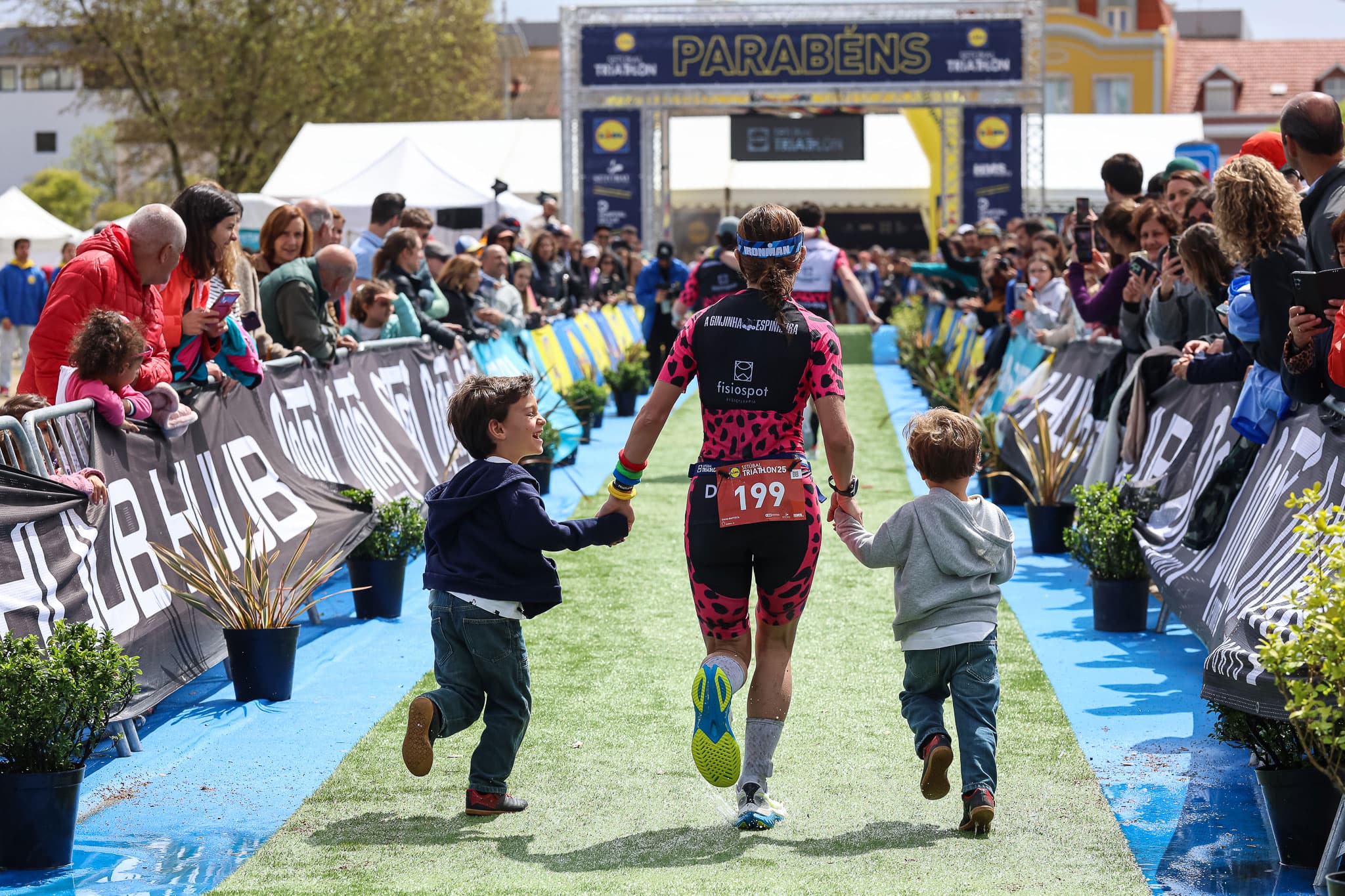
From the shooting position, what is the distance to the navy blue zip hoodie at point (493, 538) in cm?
515

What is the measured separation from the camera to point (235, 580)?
6797 mm

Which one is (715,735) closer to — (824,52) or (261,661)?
(261,661)

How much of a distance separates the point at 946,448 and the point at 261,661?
131 inches

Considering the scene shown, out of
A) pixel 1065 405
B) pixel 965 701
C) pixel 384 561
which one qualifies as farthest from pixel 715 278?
pixel 965 701

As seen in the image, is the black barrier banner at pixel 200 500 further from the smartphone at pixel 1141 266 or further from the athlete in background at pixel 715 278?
the smartphone at pixel 1141 266

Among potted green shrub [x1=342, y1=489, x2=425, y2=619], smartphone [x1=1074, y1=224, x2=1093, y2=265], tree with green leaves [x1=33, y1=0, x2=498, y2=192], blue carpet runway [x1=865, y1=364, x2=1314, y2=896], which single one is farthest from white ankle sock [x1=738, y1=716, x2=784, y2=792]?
tree with green leaves [x1=33, y1=0, x2=498, y2=192]

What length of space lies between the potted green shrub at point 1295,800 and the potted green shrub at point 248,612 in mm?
3824

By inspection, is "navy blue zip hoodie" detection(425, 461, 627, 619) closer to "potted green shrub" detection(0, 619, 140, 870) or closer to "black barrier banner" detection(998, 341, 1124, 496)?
"potted green shrub" detection(0, 619, 140, 870)

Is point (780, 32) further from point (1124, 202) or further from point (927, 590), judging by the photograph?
point (927, 590)

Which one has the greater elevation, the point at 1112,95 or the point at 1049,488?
the point at 1112,95

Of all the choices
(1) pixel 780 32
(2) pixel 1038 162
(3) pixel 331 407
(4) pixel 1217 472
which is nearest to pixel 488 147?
(1) pixel 780 32

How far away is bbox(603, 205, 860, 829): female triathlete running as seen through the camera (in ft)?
16.5

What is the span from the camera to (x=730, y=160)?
38625 mm

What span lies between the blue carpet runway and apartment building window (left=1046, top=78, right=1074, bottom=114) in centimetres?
6325
